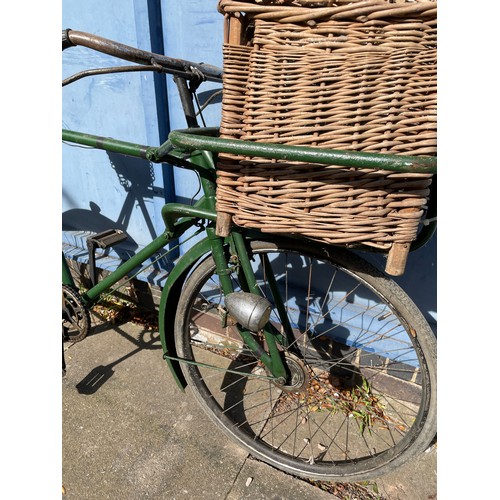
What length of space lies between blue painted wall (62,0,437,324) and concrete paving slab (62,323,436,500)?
71cm

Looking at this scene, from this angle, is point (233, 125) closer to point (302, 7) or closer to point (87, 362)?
point (302, 7)

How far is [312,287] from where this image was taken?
2373 mm

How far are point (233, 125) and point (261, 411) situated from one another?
1.70 metres

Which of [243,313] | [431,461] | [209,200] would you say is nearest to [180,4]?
[209,200]

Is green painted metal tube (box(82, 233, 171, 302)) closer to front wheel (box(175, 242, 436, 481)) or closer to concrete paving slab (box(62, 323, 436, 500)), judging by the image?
front wheel (box(175, 242, 436, 481))

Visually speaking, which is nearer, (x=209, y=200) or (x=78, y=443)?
(x=209, y=200)

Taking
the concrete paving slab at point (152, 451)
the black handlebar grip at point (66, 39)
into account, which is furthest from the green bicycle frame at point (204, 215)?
the concrete paving slab at point (152, 451)

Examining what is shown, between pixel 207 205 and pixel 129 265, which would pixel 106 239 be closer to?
pixel 129 265

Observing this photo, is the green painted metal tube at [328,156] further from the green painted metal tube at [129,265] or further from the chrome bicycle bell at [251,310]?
the green painted metal tube at [129,265]

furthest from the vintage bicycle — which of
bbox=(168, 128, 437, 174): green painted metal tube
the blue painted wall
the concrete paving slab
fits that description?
the blue painted wall

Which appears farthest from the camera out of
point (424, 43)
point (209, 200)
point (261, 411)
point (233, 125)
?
point (261, 411)

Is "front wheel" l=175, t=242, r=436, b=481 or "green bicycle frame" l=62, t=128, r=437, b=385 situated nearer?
"green bicycle frame" l=62, t=128, r=437, b=385

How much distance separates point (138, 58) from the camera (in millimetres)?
1427

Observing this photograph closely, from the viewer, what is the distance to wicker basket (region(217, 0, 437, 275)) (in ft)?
3.38
